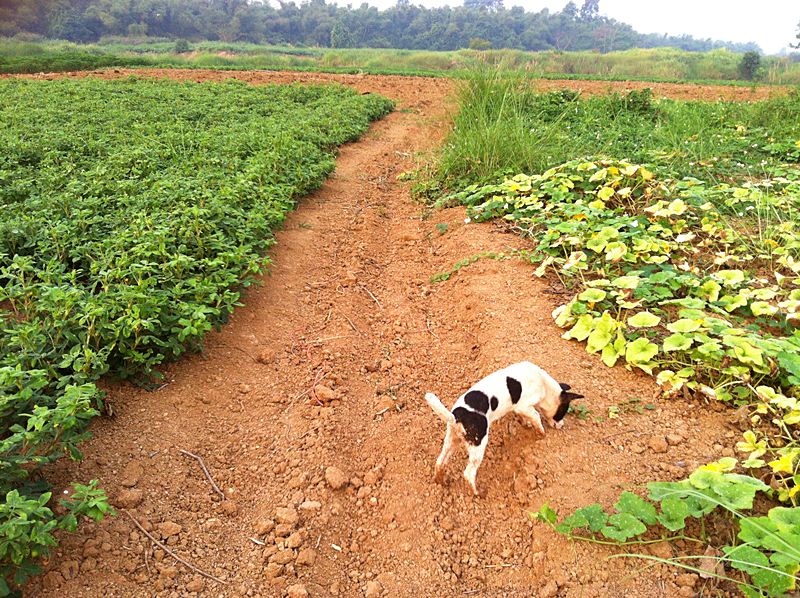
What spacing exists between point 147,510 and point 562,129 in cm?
844

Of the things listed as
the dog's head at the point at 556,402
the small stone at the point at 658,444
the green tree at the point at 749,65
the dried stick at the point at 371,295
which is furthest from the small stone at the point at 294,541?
the green tree at the point at 749,65

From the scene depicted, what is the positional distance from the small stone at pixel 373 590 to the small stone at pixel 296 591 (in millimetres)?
257

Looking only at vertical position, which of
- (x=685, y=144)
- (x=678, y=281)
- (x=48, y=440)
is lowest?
(x=48, y=440)

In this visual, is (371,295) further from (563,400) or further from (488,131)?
(488,131)

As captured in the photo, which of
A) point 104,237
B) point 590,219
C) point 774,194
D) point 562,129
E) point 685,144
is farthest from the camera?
point 562,129

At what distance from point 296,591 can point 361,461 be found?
2.62ft

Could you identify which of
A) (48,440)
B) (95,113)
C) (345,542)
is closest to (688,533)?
(345,542)

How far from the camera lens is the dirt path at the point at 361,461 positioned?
213 cm

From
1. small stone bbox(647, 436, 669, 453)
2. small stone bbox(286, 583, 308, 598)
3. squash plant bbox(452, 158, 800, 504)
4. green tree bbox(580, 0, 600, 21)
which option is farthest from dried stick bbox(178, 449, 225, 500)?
green tree bbox(580, 0, 600, 21)

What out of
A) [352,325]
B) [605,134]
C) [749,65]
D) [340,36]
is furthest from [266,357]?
[340,36]

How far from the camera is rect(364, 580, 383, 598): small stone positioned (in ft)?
6.96

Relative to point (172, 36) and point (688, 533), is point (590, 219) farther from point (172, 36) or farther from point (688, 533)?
point (172, 36)

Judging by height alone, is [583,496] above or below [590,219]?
below

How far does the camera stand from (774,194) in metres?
5.15
